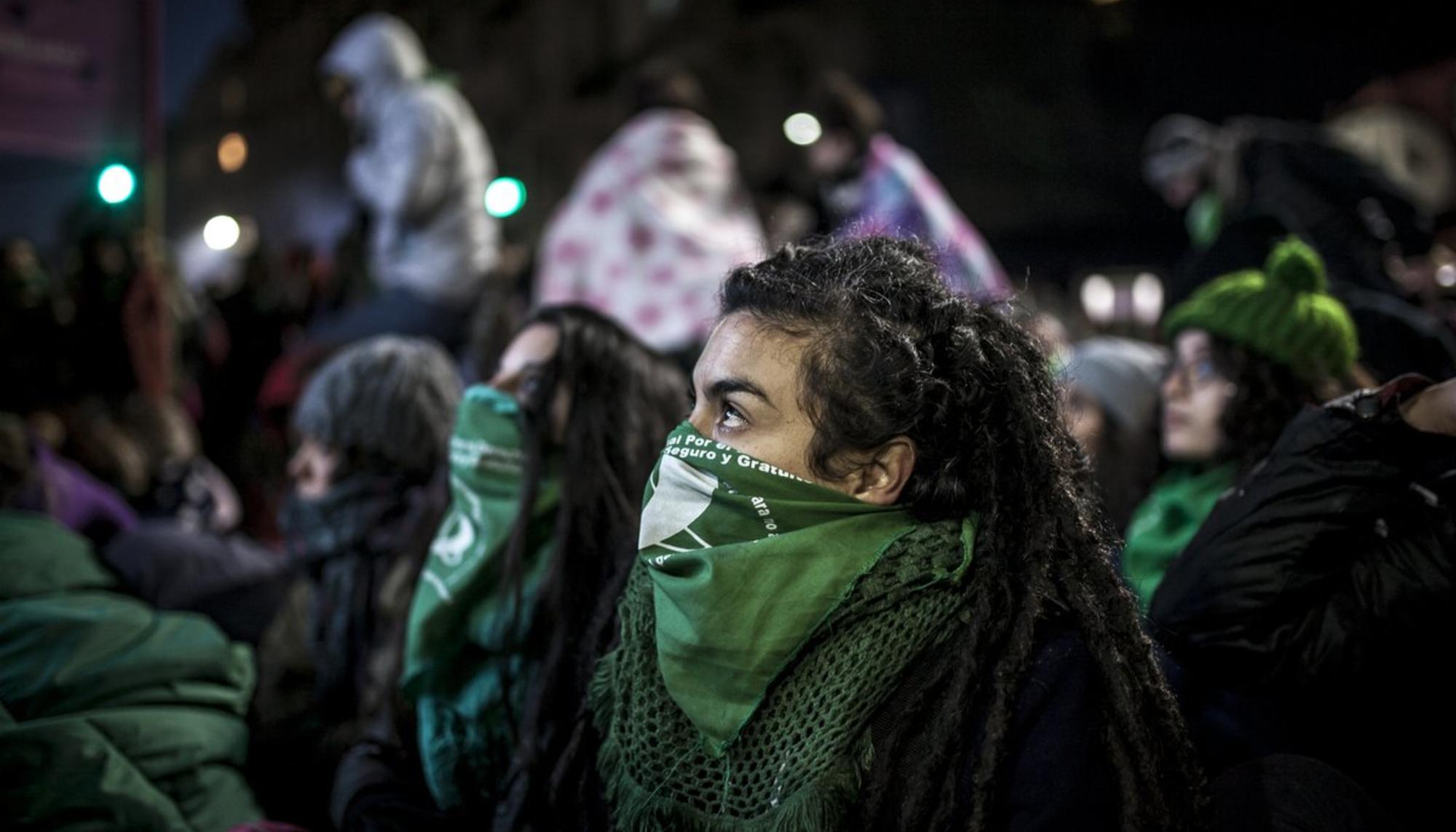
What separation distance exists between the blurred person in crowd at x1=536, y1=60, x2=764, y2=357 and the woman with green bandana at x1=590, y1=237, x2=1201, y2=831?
2.96m

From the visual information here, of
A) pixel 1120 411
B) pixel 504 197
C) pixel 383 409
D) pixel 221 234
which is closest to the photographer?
pixel 383 409

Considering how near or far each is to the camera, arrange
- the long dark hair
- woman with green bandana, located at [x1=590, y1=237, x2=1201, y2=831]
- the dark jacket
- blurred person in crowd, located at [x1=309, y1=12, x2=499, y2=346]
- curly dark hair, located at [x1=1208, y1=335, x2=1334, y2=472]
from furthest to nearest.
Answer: blurred person in crowd, located at [x1=309, y1=12, x2=499, y2=346] → curly dark hair, located at [x1=1208, y1=335, x2=1334, y2=472] → the long dark hair → the dark jacket → woman with green bandana, located at [x1=590, y1=237, x2=1201, y2=831]

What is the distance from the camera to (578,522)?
2756 mm

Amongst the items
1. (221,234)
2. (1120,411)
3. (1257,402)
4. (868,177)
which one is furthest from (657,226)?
(221,234)

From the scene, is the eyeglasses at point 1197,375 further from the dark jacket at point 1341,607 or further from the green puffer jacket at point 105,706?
the green puffer jacket at point 105,706

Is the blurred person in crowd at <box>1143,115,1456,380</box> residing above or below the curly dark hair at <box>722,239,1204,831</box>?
above

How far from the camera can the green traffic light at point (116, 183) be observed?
5387 millimetres

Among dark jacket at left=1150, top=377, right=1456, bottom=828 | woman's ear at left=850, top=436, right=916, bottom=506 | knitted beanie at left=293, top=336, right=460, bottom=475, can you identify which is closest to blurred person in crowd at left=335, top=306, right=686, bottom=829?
woman's ear at left=850, top=436, right=916, bottom=506

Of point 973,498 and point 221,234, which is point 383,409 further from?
point 221,234

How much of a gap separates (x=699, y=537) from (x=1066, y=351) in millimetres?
3692

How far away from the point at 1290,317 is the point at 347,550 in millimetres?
2685

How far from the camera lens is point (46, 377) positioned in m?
5.55

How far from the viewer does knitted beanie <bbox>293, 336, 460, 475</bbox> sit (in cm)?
360

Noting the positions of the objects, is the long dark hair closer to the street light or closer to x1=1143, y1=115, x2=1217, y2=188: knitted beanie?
x1=1143, y1=115, x2=1217, y2=188: knitted beanie
